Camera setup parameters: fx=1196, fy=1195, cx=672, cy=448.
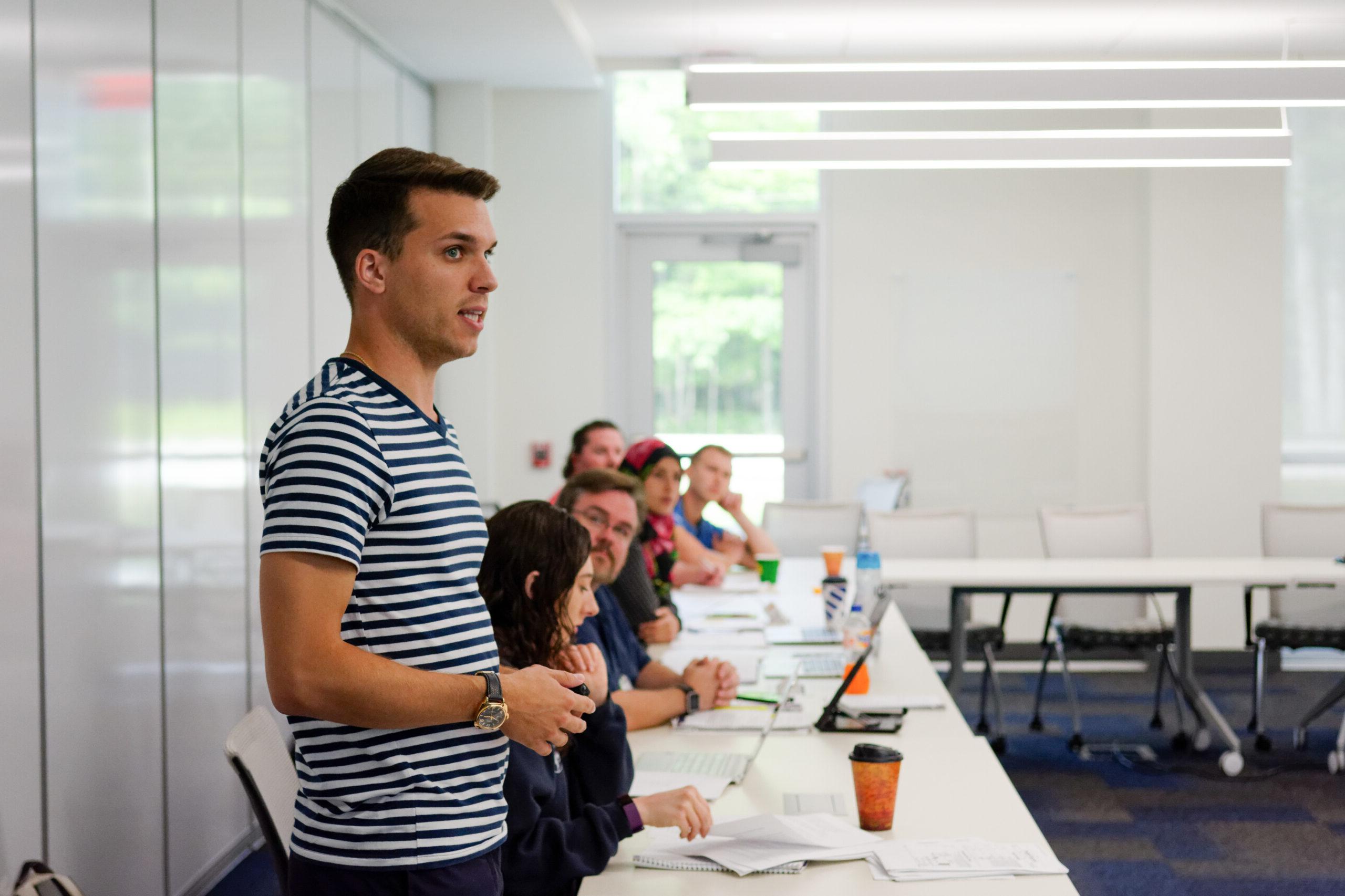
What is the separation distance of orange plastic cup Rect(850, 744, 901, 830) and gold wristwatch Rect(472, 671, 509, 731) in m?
0.89

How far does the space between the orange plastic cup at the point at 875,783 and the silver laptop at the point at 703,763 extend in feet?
1.10

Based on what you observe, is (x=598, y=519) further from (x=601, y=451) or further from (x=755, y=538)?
(x=755, y=538)

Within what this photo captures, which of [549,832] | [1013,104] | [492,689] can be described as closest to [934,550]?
[1013,104]

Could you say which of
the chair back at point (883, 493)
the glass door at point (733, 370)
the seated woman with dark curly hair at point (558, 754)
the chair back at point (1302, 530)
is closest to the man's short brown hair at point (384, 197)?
the seated woman with dark curly hair at point (558, 754)

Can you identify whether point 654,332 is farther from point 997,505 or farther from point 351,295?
point 351,295

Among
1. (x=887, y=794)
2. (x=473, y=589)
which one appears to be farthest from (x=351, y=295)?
(x=887, y=794)

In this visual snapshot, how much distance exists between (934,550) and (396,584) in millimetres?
4508

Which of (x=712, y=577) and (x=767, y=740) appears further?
(x=712, y=577)

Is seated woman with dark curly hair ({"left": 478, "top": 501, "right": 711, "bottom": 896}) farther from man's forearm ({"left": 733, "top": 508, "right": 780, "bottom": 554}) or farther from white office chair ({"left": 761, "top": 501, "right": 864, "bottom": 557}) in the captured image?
white office chair ({"left": 761, "top": 501, "right": 864, "bottom": 557})

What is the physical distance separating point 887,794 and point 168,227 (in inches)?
96.9

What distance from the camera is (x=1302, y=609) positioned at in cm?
521


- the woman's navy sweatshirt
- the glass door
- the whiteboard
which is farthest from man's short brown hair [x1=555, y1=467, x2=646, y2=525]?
the whiteboard

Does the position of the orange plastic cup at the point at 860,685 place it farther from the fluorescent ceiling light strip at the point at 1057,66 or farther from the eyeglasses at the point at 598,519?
the fluorescent ceiling light strip at the point at 1057,66

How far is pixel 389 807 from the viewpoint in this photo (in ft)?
4.13
